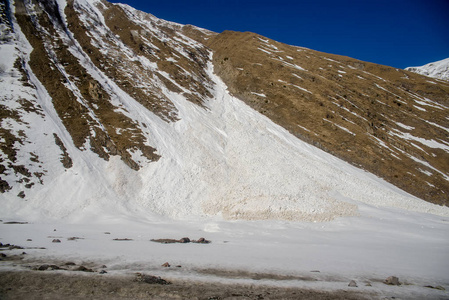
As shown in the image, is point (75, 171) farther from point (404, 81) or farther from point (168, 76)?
point (404, 81)

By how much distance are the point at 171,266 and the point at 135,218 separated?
39.2 ft

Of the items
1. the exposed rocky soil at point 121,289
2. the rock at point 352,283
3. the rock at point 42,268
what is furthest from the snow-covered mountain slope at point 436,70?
the rock at point 42,268

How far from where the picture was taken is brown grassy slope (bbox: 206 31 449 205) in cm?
3719

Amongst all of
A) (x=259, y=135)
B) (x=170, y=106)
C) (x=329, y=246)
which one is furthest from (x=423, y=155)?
(x=170, y=106)

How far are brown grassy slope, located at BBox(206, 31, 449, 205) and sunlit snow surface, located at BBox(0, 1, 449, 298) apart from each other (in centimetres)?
457

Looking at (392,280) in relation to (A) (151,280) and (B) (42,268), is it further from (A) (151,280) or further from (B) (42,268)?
(B) (42,268)

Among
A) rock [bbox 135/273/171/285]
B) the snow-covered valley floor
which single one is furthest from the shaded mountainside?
rock [bbox 135/273/171/285]

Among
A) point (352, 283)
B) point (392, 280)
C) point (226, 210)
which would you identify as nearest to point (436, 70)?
point (226, 210)

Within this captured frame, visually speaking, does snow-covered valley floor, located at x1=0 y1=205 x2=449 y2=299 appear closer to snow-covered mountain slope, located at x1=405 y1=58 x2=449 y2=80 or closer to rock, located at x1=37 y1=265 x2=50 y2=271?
rock, located at x1=37 y1=265 x2=50 y2=271

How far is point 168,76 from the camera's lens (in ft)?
155

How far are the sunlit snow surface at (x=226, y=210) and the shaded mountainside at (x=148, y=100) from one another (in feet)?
1.60

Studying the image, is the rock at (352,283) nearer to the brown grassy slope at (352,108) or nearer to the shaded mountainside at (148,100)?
the shaded mountainside at (148,100)

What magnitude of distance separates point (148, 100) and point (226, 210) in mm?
21957

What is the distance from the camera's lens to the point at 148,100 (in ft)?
129
